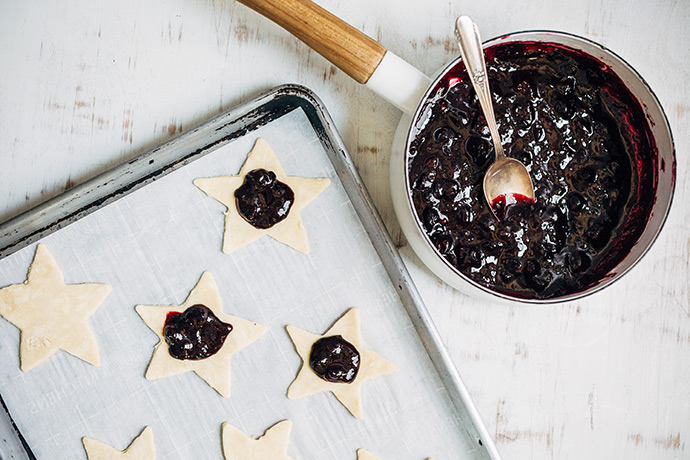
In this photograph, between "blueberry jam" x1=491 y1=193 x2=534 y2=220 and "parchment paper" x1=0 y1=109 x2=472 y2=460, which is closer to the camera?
"blueberry jam" x1=491 y1=193 x2=534 y2=220

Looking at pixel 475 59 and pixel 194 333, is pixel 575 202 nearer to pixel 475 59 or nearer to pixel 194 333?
pixel 475 59

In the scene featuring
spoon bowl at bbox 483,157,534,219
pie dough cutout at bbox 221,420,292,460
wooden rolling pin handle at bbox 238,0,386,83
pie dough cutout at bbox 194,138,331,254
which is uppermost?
wooden rolling pin handle at bbox 238,0,386,83

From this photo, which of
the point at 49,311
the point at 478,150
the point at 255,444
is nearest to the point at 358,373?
the point at 255,444

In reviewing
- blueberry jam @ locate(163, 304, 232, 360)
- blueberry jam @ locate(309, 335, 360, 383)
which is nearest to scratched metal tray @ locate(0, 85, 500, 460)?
blueberry jam @ locate(309, 335, 360, 383)

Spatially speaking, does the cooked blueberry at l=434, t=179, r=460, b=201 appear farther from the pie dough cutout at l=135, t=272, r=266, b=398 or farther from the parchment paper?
the pie dough cutout at l=135, t=272, r=266, b=398

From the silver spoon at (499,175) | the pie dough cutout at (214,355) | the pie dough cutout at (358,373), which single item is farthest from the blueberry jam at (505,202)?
the pie dough cutout at (214,355)

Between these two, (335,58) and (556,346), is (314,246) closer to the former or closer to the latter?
(335,58)

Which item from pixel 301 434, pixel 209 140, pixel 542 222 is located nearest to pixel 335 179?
pixel 209 140

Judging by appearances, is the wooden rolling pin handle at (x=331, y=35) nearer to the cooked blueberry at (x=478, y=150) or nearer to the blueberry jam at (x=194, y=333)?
the cooked blueberry at (x=478, y=150)
